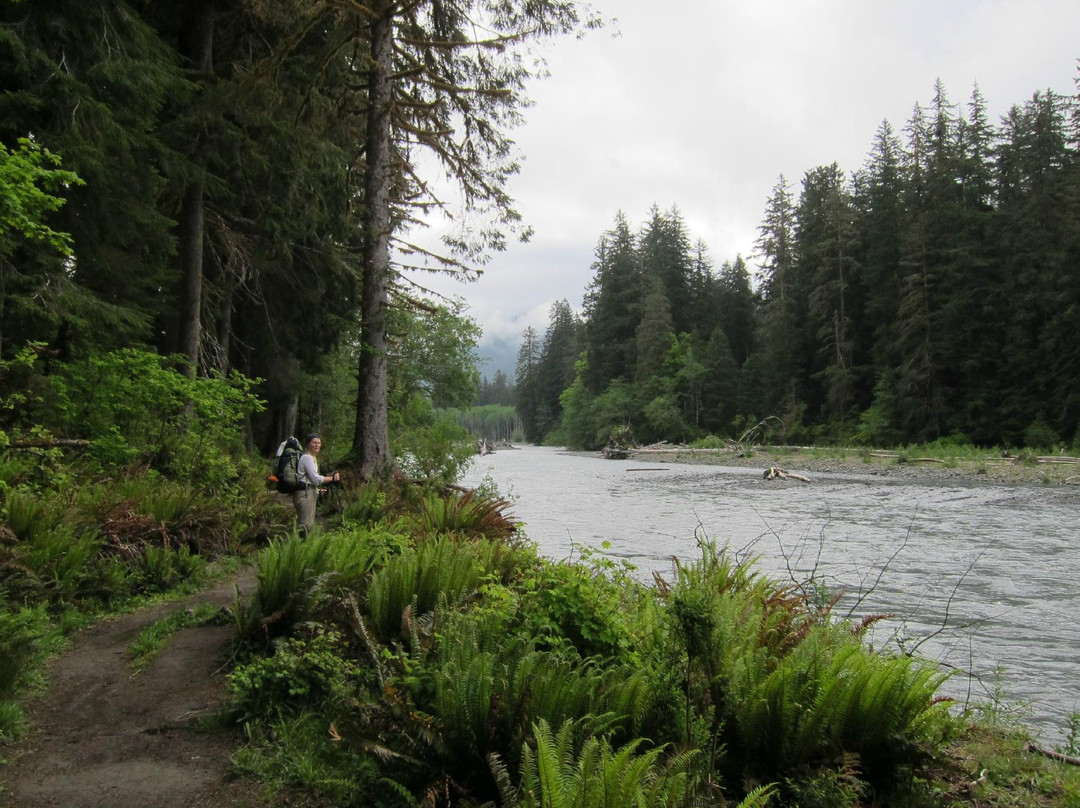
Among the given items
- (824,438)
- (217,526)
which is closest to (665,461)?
(824,438)

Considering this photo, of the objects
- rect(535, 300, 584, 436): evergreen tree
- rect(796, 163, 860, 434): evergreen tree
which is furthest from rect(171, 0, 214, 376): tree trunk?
rect(535, 300, 584, 436): evergreen tree

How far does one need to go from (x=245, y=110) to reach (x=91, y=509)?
7864mm

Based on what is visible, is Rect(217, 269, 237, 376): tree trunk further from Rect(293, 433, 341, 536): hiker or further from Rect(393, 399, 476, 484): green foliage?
Rect(293, 433, 341, 536): hiker

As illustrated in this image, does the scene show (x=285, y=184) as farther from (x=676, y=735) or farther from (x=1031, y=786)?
(x=1031, y=786)

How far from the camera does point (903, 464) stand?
32375 millimetres

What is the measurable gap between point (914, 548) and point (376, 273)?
37.8 ft

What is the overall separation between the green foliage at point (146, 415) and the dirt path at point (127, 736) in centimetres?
434

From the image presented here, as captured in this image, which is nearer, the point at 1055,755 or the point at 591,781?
the point at 591,781

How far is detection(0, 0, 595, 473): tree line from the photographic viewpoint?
8289 mm

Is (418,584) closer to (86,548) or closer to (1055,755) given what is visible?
(86,548)

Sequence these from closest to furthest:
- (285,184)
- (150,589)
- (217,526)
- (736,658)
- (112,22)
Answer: (736,658) → (150,589) → (217,526) → (112,22) → (285,184)

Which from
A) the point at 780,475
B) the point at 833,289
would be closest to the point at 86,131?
the point at 780,475

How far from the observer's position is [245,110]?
11.8m

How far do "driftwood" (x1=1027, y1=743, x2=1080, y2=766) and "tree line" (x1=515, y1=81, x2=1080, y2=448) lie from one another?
1391 inches
